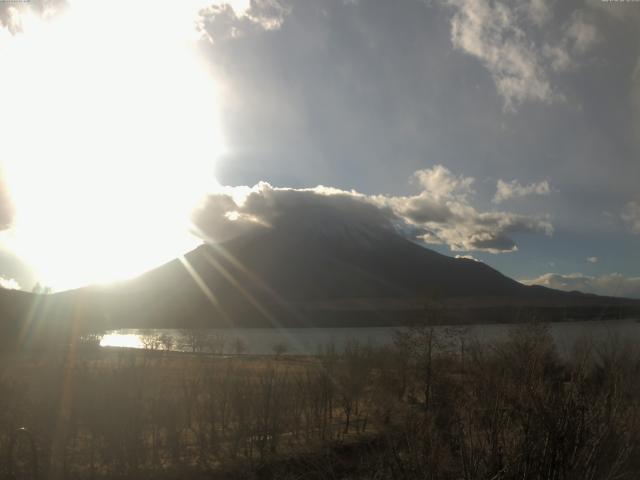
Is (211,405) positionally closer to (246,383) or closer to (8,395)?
(246,383)

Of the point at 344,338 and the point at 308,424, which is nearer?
the point at 308,424

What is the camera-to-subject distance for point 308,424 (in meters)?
16.9

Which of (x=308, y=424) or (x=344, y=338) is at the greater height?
Result: (x=308, y=424)

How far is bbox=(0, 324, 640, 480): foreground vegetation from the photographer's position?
4500 mm

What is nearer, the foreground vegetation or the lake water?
the foreground vegetation

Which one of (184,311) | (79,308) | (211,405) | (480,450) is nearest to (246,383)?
(211,405)

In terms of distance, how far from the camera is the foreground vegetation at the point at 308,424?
4500 millimetres

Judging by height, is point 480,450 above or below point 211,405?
above

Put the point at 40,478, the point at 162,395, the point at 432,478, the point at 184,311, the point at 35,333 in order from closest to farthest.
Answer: the point at 432,478, the point at 40,478, the point at 162,395, the point at 35,333, the point at 184,311

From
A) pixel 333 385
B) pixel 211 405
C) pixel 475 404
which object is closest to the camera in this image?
pixel 475 404

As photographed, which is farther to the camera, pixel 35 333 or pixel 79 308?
pixel 79 308

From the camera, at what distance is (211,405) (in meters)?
15.4

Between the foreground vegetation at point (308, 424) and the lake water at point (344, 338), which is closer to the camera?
the foreground vegetation at point (308, 424)

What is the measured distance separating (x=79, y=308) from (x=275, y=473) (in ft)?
148
